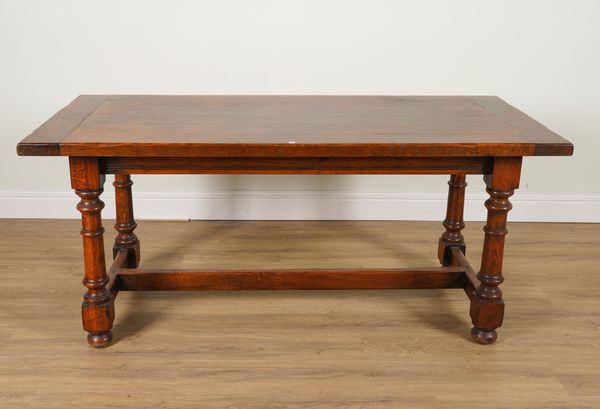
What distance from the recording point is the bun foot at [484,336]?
2672 millimetres

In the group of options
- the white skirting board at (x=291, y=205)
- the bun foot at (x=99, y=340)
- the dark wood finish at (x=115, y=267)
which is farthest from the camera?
the white skirting board at (x=291, y=205)

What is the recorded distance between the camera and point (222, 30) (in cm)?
365

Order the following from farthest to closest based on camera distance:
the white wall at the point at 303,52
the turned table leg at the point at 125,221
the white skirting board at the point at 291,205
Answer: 1. the white skirting board at the point at 291,205
2. the white wall at the point at 303,52
3. the turned table leg at the point at 125,221

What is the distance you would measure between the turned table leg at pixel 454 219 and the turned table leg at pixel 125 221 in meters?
1.37

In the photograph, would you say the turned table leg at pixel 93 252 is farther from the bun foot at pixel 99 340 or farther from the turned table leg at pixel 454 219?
the turned table leg at pixel 454 219

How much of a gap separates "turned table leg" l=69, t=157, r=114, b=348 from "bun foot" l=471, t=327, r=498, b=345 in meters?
1.34

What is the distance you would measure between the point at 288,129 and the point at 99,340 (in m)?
1.01

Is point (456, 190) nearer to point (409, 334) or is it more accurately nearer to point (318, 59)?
point (409, 334)

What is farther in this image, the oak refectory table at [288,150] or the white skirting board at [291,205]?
the white skirting board at [291,205]

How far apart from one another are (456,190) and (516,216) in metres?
0.99

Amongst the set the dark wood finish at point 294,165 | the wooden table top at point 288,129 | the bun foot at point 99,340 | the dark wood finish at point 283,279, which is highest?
the wooden table top at point 288,129

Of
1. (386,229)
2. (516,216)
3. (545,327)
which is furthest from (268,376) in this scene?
(516,216)

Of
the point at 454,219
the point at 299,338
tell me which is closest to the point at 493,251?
the point at 454,219

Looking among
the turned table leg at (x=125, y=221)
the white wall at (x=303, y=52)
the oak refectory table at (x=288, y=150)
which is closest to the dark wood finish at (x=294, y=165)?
the oak refectory table at (x=288, y=150)
